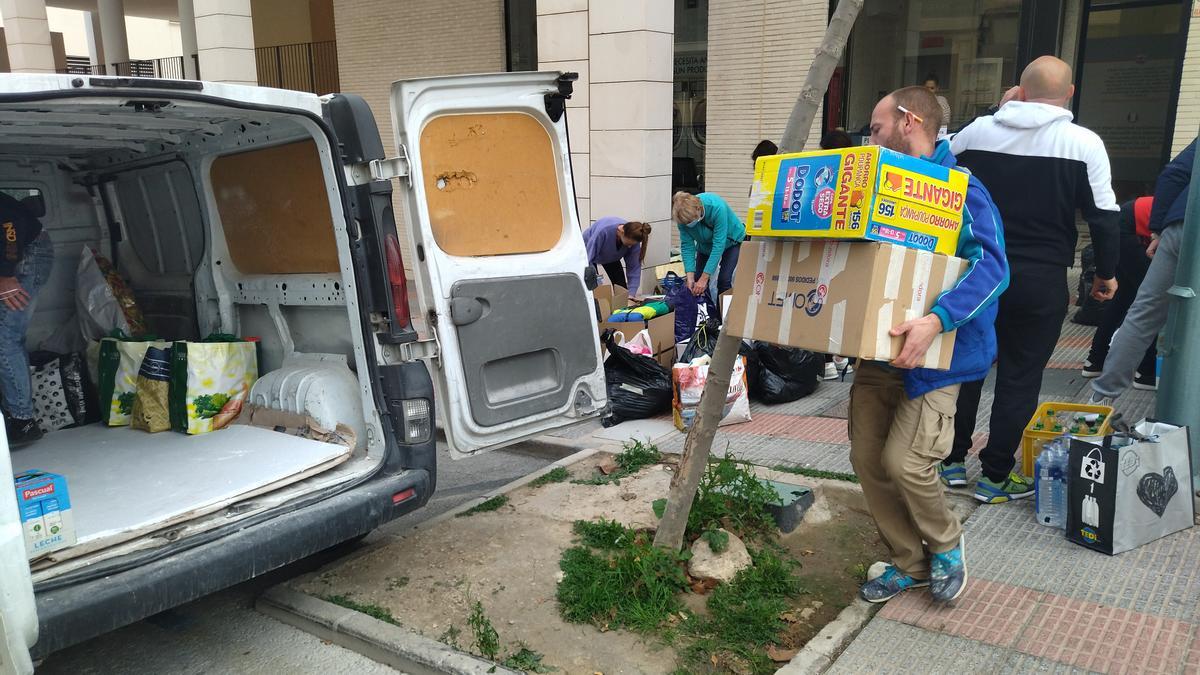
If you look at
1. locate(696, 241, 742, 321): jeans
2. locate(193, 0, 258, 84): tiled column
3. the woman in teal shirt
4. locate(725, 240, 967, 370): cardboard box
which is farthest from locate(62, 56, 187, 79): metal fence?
locate(725, 240, 967, 370): cardboard box

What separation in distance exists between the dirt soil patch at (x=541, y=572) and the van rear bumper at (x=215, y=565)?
42 centimetres

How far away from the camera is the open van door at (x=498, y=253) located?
3.74 m

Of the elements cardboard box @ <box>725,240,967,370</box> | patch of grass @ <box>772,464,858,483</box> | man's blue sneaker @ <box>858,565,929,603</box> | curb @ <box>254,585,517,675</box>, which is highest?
cardboard box @ <box>725,240,967,370</box>

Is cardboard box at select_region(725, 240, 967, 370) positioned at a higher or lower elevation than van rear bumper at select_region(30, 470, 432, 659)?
higher

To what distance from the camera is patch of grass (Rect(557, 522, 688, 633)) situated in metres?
3.43

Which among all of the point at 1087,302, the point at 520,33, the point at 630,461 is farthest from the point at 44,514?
the point at 520,33

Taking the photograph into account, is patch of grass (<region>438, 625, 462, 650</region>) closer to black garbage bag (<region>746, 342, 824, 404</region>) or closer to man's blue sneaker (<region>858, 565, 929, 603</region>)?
man's blue sneaker (<region>858, 565, 929, 603</region>)

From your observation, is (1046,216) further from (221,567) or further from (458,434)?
(221,567)

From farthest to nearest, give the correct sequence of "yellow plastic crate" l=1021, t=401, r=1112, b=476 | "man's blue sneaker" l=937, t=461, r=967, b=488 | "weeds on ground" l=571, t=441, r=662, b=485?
1. "weeds on ground" l=571, t=441, r=662, b=485
2. "man's blue sneaker" l=937, t=461, r=967, b=488
3. "yellow plastic crate" l=1021, t=401, r=1112, b=476

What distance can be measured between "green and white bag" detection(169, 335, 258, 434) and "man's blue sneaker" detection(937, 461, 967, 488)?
363 centimetres

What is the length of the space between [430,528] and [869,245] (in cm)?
262

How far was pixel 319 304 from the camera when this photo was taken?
4.36m

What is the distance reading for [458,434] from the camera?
152 inches

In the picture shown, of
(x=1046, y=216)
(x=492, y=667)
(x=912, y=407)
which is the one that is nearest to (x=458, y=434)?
(x=492, y=667)
